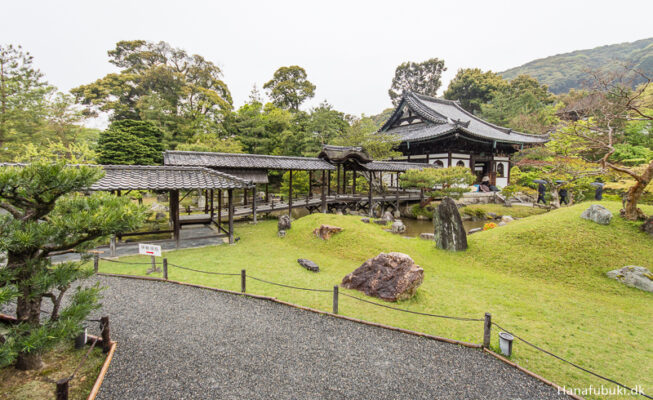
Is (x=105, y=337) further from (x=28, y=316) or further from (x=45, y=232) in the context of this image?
(x=45, y=232)

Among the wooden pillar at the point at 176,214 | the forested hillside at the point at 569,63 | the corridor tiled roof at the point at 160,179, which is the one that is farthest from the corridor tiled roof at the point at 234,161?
the forested hillside at the point at 569,63

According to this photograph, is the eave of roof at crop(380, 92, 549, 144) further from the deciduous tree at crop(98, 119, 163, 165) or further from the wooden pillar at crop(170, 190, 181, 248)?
the deciduous tree at crop(98, 119, 163, 165)

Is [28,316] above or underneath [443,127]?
underneath

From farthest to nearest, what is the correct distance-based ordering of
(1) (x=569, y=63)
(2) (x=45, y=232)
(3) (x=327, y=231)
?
1. (1) (x=569, y=63)
2. (3) (x=327, y=231)
3. (2) (x=45, y=232)

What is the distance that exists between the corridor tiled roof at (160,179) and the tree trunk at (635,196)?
1306 cm

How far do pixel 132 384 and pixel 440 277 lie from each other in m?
7.24

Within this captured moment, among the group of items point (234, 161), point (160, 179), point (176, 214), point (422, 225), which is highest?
point (234, 161)

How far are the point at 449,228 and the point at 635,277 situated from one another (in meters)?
4.55

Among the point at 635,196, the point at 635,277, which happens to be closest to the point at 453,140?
the point at 635,196

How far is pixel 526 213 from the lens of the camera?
1848 cm

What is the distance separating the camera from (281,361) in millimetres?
4293

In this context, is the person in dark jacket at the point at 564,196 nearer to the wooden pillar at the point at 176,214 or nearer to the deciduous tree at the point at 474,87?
the wooden pillar at the point at 176,214

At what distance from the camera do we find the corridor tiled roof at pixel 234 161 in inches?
521

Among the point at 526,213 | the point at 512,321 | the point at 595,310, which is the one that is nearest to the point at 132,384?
the point at 512,321
